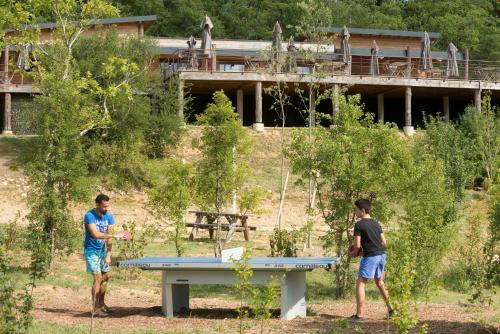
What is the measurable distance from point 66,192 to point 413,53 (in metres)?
29.9

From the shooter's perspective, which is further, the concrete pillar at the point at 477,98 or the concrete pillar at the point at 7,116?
the concrete pillar at the point at 477,98

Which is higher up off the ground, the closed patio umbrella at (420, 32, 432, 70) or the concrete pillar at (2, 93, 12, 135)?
the closed patio umbrella at (420, 32, 432, 70)

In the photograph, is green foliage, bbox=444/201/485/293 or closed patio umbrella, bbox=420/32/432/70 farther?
closed patio umbrella, bbox=420/32/432/70

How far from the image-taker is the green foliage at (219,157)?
15719mm

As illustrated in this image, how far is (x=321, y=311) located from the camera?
34.3 feet

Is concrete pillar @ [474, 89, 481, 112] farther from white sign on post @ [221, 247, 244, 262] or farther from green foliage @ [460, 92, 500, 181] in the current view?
white sign on post @ [221, 247, 244, 262]

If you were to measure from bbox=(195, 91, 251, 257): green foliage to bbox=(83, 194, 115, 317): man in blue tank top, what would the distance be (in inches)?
222

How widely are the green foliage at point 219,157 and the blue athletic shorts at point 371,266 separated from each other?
6535mm

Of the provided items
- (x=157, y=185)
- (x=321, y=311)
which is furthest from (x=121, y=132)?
(x=321, y=311)

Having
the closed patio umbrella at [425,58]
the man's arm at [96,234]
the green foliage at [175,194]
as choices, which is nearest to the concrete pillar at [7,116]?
the closed patio umbrella at [425,58]

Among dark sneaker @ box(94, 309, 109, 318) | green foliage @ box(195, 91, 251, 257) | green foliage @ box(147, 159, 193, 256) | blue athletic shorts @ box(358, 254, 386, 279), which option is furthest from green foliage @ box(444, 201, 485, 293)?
dark sneaker @ box(94, 309, 109, 318)

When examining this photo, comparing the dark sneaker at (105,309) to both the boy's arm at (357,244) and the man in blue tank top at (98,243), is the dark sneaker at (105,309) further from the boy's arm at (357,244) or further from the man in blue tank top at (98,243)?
the boy's arm at (357,244)

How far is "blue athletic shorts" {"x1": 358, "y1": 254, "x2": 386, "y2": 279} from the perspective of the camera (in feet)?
30.2

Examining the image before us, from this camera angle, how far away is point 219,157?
15.7 m
